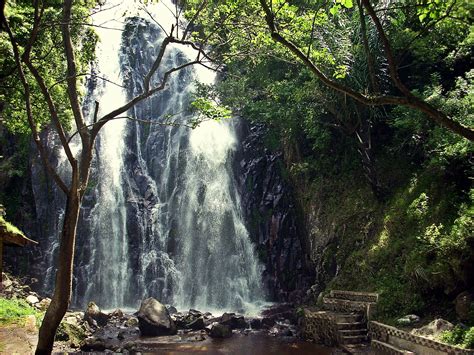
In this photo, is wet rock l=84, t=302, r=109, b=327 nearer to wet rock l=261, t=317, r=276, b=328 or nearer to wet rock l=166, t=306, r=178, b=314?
wet rock l=166, t=306, r=178, b=314

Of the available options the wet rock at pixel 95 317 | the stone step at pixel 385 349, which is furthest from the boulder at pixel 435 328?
the wet rock at pixel 95 317

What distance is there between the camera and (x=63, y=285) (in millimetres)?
7715

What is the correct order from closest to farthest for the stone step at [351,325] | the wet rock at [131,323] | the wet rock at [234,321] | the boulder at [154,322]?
the stone step at [351,325], the boulder at [154,322], the wet rock at [234,321], the wet rock at [131,323]

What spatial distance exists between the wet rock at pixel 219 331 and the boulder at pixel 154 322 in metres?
1.41

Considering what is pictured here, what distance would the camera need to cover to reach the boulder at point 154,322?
15859 millimetres

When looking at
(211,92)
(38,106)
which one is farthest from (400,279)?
(211,92)

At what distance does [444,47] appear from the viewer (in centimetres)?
1688

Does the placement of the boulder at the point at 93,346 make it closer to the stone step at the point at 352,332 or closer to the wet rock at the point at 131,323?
the wet rock at the point at 131,323

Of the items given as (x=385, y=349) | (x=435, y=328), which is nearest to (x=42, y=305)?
(x=385, y=349)

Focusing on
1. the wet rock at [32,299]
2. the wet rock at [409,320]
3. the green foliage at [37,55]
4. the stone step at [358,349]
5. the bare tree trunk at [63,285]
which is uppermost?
the green foliage at [37,55]

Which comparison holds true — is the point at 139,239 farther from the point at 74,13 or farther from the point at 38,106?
the point at 74,13

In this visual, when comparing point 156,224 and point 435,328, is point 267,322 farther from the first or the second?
point 156,224

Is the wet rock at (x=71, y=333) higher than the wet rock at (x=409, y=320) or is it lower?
lower

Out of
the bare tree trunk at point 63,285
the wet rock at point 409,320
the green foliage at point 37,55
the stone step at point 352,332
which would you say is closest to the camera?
the bare tree trunk at point 63,285
